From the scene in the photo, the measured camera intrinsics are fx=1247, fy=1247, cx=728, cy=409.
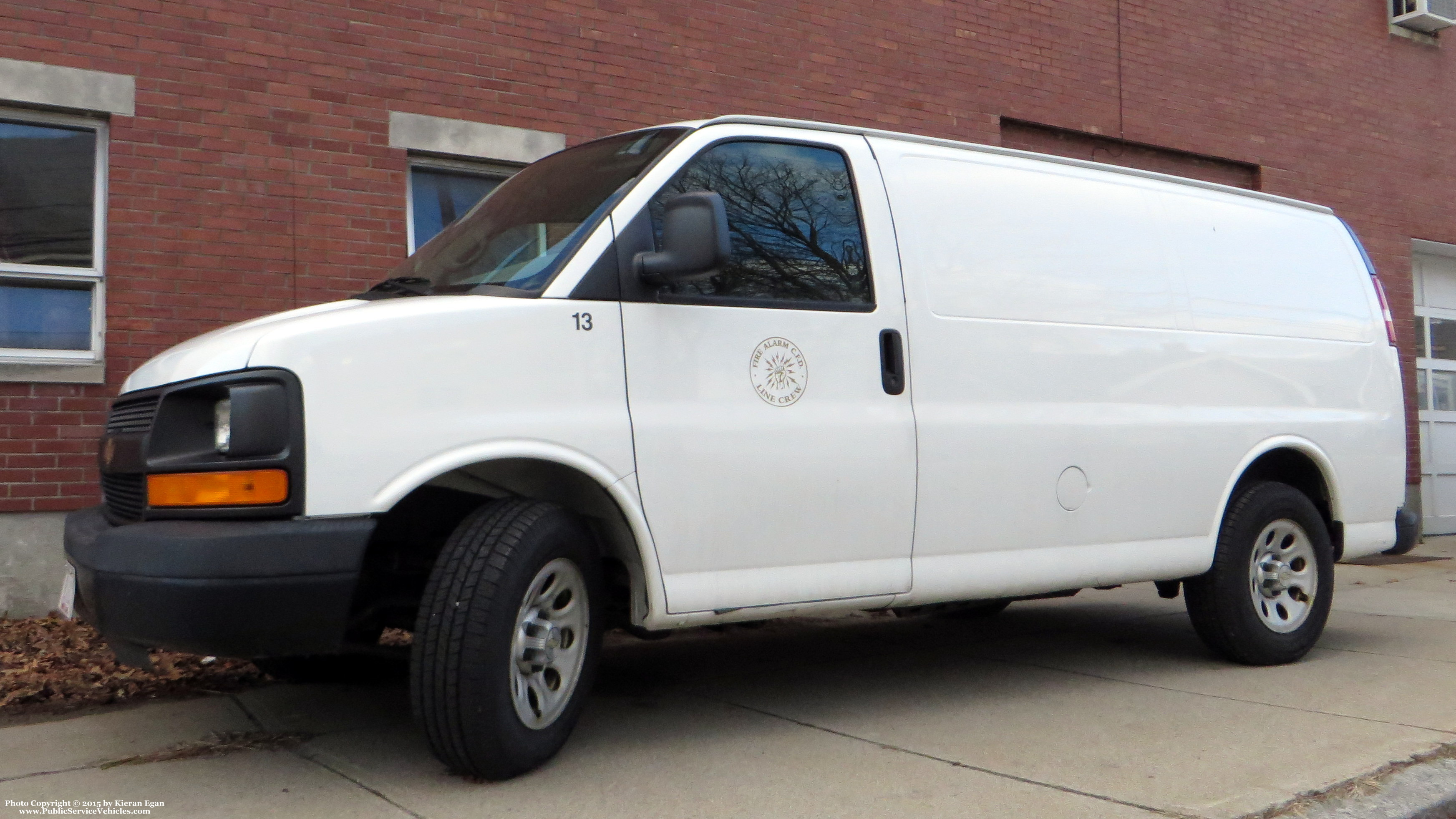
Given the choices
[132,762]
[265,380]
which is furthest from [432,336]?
[132,762]

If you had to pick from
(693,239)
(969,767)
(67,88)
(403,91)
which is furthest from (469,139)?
(969,767)

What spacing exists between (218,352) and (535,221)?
121 centimetres

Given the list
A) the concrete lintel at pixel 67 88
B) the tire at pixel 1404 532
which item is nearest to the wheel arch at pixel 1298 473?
the tire at pixel 1404 532

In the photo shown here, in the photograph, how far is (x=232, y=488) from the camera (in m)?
3.37

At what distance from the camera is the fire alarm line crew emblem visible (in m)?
4.18

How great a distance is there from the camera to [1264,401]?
5684 millimetres

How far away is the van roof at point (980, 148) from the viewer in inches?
176

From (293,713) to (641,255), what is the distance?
2.23 meters

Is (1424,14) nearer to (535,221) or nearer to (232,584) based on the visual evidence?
(535,221)

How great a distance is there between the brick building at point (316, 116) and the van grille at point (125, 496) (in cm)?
293

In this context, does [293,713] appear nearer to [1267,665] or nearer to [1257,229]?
[1267,665]

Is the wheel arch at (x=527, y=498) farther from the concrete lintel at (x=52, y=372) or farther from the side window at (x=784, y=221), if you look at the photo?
the concrete lintel at (x=52, y=372)

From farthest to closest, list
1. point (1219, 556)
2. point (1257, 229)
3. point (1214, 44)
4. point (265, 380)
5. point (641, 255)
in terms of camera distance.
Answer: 1. point (1214, 44)
2. point (1257, 229)
3. point (1219, 556)
4. point (641, 255)
5. point (265, 380)

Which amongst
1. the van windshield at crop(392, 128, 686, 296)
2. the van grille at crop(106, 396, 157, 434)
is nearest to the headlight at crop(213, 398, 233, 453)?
the van grille at crop(106, 396, 157, 434)
